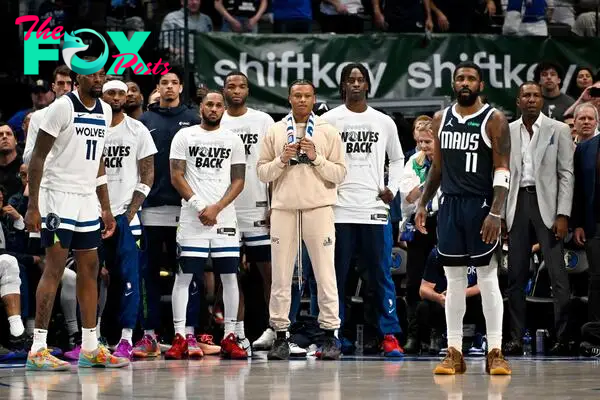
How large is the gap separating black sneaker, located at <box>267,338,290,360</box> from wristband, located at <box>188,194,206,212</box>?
50.7 inches

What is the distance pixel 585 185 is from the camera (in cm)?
1217

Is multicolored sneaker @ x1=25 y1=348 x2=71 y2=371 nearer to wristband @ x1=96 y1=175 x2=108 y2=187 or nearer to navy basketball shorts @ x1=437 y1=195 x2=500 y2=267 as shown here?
wristband @ x1=96 y1=175 x2=108 y2=187

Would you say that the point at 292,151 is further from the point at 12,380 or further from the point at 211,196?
the point at 12,380

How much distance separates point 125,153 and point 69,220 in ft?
6.06

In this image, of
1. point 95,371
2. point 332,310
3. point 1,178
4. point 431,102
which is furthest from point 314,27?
point 95,371

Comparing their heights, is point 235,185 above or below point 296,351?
above

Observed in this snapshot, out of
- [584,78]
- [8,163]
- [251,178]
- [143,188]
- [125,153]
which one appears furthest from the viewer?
[584,78]

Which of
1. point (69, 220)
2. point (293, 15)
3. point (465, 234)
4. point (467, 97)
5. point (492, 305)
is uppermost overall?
point (293, 15)

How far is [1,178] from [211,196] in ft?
8.44

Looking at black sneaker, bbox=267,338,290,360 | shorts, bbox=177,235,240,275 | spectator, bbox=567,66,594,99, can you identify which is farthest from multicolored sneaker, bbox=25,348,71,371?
spectator, bbox=567,66,594,99

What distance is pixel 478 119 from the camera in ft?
32.4

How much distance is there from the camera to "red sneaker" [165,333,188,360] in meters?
11.5

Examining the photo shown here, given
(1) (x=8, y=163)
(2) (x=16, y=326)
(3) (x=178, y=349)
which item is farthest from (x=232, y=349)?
(1) (x=8, y=163)

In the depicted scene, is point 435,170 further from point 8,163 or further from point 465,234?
point 8,163
